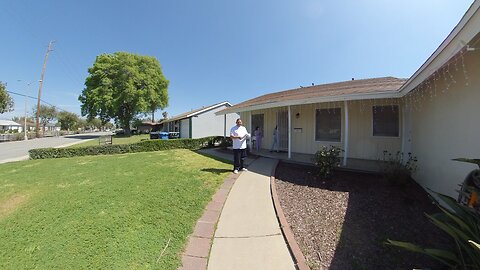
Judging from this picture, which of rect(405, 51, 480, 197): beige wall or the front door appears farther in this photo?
the front door

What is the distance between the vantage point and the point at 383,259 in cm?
310

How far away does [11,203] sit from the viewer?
5078mm

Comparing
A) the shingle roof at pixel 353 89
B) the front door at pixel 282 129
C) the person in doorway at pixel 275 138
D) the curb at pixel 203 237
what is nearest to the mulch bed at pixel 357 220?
the curb at pixel 203 237

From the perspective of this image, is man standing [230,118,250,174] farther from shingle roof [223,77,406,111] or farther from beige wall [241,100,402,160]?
beige wall [241,100,402,160]

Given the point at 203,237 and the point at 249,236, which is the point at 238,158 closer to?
the point at 249,236

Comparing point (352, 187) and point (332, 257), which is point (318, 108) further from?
point (332, 257)

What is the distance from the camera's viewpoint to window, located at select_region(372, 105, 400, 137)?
27.0 feet

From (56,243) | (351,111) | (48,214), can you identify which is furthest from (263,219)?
(351,111)

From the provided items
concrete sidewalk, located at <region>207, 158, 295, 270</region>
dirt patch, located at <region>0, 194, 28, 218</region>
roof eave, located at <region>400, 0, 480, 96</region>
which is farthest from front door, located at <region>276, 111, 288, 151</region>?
dirt patch, located at <region>0, 194, 28, 218</region>

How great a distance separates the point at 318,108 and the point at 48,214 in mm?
9276

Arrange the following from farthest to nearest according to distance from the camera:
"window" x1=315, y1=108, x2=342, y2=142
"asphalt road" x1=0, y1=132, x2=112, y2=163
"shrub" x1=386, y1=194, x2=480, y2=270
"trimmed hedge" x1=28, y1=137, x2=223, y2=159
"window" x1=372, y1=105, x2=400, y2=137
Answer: "asphalt road" x1=0, y1=132, x2=112, y2=163 → "trimmed hedge" x1=28, y1=137, x2=223, y2=159 → "window" x1=315, y1=108, x2=342, y2=142 → "window" x1=372, y1=105, x2=400, y2=137 → "shrub" x1=386, y1=194, x2=480, y2=270

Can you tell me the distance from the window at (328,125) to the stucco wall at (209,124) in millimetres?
13075

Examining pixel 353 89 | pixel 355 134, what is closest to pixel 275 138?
pixel 355 134

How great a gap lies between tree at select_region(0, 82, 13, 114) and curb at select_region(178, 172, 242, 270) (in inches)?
1480
